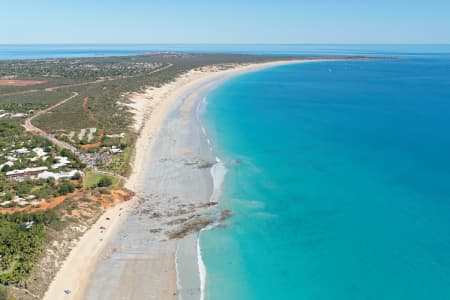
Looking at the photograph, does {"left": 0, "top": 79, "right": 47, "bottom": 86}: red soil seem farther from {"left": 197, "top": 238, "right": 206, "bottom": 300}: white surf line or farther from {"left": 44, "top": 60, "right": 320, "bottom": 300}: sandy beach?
{"left": 197, "top": 238, "right": 206, "bottom": 300}: white surf line

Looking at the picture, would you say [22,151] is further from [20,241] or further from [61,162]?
[20,241]

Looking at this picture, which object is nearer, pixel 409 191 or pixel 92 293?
pixel 92 293

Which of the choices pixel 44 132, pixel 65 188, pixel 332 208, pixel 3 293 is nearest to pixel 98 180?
pixel 65 188

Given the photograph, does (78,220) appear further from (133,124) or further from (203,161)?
(133,124)

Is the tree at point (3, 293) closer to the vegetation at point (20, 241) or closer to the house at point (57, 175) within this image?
the vegetation at point (20, 241)

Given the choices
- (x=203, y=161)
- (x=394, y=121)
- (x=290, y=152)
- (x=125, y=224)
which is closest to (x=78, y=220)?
(x=125, y=224)

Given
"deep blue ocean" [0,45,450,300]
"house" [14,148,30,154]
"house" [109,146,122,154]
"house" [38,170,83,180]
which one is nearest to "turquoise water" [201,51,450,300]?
"deep blue ocean" [0,45,450,300]

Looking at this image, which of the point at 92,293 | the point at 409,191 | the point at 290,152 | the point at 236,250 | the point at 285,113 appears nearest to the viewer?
the point at 92,293
